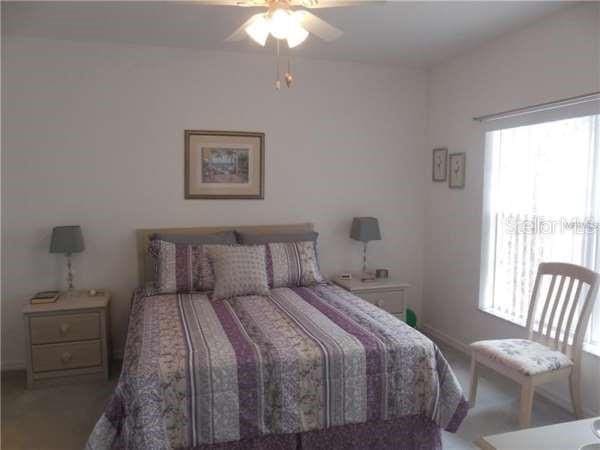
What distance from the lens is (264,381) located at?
2.12m

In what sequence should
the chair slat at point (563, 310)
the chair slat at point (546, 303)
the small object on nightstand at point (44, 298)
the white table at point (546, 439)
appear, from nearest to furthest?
the white table at point (546, 439) → the chair slat at point (563, 310) → the chair slat at point (546, 303) → the small object on nightstand at point (44, 298)

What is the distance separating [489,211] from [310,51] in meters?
1.93

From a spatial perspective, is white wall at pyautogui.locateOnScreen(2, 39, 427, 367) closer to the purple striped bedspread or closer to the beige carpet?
the beige carpet

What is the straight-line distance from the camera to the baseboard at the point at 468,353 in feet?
9.52

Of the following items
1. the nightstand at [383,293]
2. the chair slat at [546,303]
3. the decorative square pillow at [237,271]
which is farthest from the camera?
the nightstand at [383,293]

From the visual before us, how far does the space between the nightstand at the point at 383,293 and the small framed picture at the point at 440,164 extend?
1086 mm

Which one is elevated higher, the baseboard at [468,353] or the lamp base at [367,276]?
the lamp base at [367,276]

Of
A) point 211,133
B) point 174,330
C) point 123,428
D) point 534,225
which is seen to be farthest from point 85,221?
point 534,225

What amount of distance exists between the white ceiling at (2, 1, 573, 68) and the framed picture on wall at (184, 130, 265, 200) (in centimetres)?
72

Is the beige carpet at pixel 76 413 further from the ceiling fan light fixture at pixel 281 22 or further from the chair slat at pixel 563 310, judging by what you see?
the ceiling fan light fixture at pixel 281 22

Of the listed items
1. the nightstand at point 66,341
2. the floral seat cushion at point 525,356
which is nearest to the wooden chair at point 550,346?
the floral seat cushion at point 525,356

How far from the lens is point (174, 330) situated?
97.2 inches

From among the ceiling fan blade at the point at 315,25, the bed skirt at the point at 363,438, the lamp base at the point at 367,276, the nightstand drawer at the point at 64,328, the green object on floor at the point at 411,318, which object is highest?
the ceiling fan blade at the point at 315,25

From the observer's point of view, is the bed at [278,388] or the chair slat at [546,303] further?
the chair slat at [546,303]
